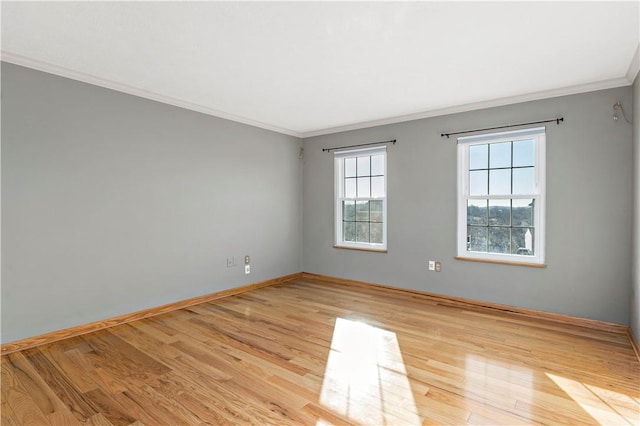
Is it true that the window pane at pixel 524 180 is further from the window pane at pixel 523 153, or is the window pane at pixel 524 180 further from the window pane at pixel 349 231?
the window pane at pixel 349 231

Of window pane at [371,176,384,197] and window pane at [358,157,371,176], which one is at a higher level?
window pane at [358,157,371,176]

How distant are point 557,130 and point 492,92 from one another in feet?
2.49

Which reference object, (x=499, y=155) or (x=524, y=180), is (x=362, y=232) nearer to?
(x=499, y=155)

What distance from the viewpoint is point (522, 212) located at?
3.70m

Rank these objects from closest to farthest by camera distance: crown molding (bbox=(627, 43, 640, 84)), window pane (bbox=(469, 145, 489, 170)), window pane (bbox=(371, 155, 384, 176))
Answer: crown molding (bbox=(627, 43, 640, 84))
window pane (bbox=(469, 145, 489, 170))
window pane (bbox=(371, 155, 384, 176))

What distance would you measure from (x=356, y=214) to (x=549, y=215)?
244 cm

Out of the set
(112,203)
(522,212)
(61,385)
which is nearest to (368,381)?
(61,385)

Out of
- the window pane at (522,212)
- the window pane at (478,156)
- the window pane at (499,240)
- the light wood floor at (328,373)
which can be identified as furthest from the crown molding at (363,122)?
the light wood floor at (328,373)

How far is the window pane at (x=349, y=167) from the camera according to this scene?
514 cm

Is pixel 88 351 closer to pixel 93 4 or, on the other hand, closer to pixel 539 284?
pixel 93 4

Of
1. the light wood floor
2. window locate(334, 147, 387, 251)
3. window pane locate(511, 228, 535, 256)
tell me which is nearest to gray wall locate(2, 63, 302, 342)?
the light wood floor

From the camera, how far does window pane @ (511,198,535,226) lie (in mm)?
3652

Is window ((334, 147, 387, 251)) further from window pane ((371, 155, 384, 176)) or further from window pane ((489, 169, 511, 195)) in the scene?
window pane ((489, 169, 511, 195))

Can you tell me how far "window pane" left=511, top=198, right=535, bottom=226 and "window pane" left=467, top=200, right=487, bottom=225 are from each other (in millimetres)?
304
